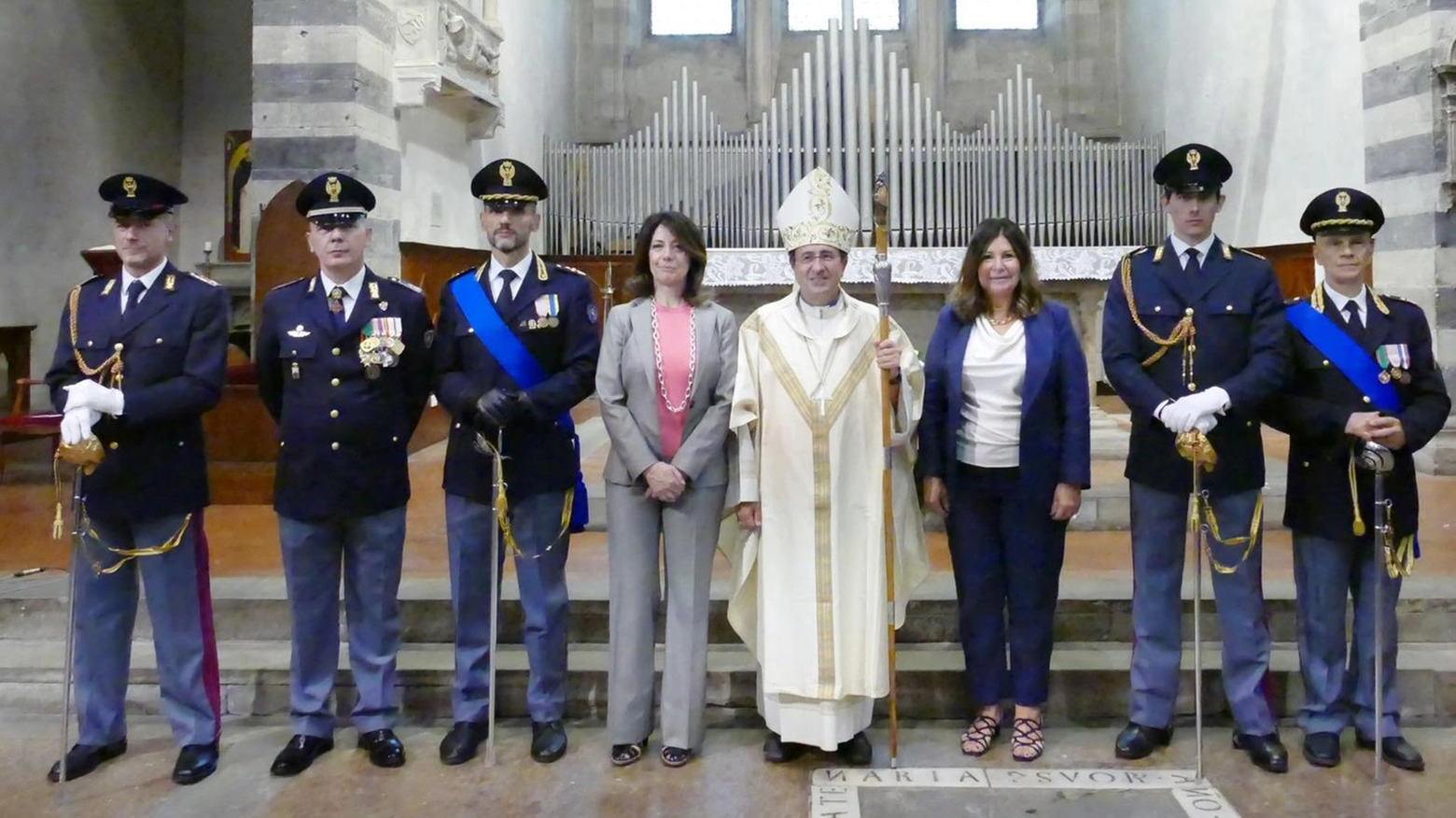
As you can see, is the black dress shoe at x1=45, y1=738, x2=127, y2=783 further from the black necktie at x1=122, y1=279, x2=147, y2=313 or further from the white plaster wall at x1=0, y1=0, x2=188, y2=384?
the white plaster wall at x1=0, y1=0, x2=188, y2=384

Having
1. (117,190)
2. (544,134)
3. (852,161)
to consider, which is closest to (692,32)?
(544,134)

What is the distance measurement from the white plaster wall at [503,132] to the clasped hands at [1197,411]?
5.11 metres

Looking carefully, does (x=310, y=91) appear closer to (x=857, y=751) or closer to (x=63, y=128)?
(x=63, y=128)

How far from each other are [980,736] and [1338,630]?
1.08m

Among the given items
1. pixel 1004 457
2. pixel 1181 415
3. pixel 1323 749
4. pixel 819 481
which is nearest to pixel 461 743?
pixel 819 481

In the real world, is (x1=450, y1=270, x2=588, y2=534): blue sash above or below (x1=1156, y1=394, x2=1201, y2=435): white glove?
above

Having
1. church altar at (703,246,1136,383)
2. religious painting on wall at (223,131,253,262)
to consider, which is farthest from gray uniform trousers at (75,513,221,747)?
religious painting on wall at (223,131,253,262)

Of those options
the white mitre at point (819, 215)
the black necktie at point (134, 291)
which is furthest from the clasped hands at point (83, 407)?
the white mitre at point (819, 215)

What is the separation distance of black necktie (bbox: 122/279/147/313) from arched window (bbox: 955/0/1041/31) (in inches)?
398

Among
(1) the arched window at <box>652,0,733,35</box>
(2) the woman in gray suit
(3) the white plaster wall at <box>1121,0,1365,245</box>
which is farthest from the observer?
(1) the arched window at <box>652,0,733,35</box>

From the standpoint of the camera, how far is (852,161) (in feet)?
30.6

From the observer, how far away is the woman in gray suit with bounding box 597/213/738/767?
10.3 feet

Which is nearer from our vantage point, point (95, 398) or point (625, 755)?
point (95, 398)

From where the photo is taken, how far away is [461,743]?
127 inches
